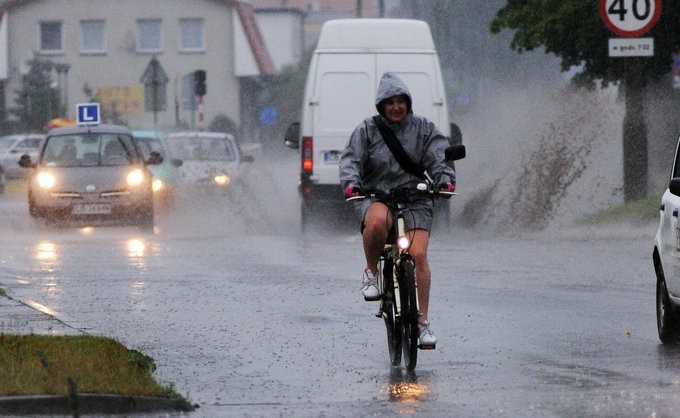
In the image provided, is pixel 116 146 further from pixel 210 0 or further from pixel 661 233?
pixel 210 0

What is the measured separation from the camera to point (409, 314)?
9.95 m

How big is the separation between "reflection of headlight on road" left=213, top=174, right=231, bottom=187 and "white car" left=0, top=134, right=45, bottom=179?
25.8 m

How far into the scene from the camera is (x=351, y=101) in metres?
23.0

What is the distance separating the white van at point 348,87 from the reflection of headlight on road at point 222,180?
32.7 feet

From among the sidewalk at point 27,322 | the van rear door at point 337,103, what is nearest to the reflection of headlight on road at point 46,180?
the van rear door at point 337,103

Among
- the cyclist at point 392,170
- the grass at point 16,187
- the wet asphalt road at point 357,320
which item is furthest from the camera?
the grass at point 16,187

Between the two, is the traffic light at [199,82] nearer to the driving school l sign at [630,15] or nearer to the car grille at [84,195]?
the car grille at [84,195]

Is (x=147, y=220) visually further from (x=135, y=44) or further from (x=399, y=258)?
(x=135, y=44)

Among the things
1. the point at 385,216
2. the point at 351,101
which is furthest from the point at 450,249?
the point at 385,216

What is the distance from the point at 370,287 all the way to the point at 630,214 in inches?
546

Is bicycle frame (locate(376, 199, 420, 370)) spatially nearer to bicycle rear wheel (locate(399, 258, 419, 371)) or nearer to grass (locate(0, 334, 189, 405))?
bicycle rear wheel (locate(399, 258, 419, 371))

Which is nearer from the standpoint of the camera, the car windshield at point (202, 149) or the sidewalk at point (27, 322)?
the sidewalk at point (27, 322)

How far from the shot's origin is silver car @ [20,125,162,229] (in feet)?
83.6

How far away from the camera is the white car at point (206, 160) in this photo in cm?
3297
